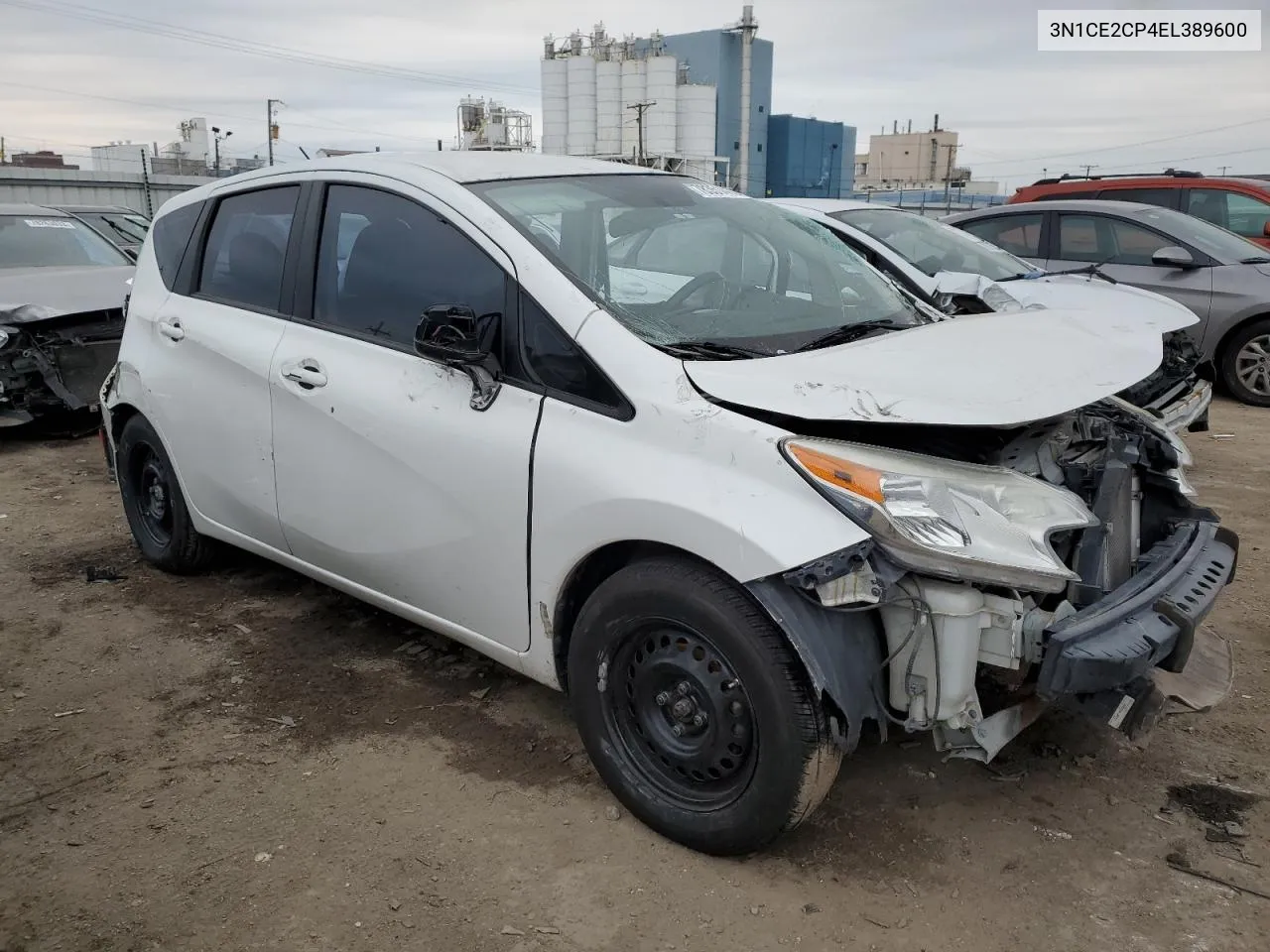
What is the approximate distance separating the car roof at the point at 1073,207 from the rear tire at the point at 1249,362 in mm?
1313

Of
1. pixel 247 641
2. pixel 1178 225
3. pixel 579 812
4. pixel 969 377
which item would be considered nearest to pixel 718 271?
pixel 969 377

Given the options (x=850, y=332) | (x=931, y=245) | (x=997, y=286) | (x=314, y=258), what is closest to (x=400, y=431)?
(x=314, y=258)

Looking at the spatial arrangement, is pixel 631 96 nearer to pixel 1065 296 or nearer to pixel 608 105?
pixel 608 105

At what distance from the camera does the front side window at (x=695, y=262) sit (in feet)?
9.77

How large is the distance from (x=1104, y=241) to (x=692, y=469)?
24.7 feet

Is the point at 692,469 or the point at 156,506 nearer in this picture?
the point at 692,469

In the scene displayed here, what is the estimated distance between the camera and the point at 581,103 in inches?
1827

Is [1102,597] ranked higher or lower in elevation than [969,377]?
lower

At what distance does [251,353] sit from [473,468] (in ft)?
4.28

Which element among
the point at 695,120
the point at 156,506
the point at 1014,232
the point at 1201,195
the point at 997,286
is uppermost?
the point at 695,120

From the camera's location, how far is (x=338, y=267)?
3541mm

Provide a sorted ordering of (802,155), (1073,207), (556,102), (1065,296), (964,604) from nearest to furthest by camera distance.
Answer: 1. (964,604)
2. (1065,296)
3. (1073,207)
4. (556,102)
5. (802,155)

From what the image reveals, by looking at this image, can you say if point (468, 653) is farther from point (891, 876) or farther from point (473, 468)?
point (891, 876)

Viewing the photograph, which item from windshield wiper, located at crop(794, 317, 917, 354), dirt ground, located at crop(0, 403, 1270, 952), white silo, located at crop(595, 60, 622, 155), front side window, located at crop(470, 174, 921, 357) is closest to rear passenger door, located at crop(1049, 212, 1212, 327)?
dirt ground, located at crop(0, 403, 1270, 952)
